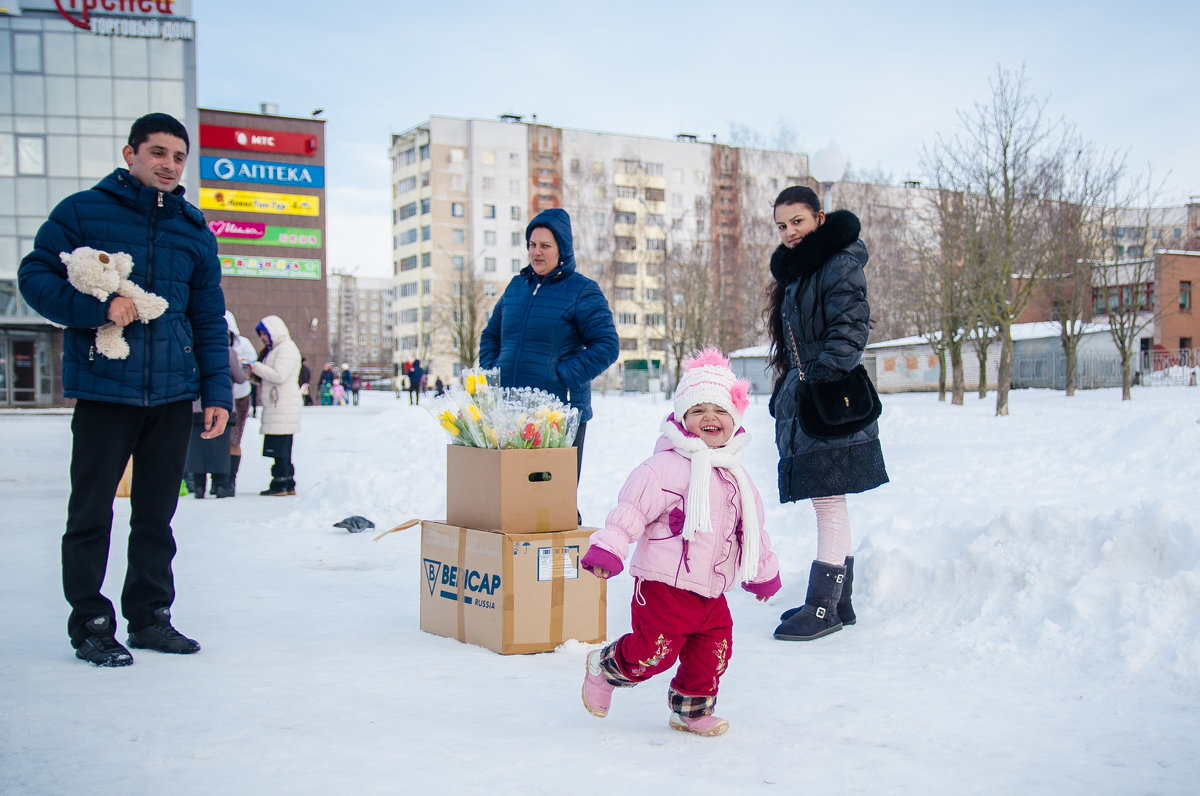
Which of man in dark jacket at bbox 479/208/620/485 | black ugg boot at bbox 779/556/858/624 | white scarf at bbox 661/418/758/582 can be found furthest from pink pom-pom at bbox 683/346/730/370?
man in dark jacket at bbox 479/208/620/485

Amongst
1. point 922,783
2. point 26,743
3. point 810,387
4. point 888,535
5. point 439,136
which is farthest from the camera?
point 439,136

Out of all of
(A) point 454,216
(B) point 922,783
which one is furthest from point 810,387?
(A) point 454,216

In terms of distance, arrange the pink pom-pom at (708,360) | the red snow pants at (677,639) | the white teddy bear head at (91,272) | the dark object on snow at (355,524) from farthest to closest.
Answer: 1. the dark object on snow at (355,524)
2. the white teddy bear head at (91,272)
3. the pink pom-pom at (708,360)
4. the red snow pants at (677,639)

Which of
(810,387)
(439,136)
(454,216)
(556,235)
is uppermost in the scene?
(439,136)

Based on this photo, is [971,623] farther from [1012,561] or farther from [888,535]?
[888,535]

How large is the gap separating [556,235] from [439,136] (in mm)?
76201

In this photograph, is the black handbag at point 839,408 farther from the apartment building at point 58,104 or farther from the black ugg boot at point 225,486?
the apartment building at point 58,104

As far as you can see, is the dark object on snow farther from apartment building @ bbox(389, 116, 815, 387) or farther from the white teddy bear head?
apartment building @ bbox(389, 116, 815, 387)

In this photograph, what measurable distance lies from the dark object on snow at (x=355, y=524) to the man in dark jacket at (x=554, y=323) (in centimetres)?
277

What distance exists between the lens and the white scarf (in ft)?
9.65

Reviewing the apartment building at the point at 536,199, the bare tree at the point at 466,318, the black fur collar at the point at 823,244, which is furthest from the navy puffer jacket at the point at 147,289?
the apartment building at the point at 536,199

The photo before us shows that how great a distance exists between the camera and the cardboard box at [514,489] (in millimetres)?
3918

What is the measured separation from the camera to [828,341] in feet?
13.4

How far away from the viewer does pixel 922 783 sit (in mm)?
2561
